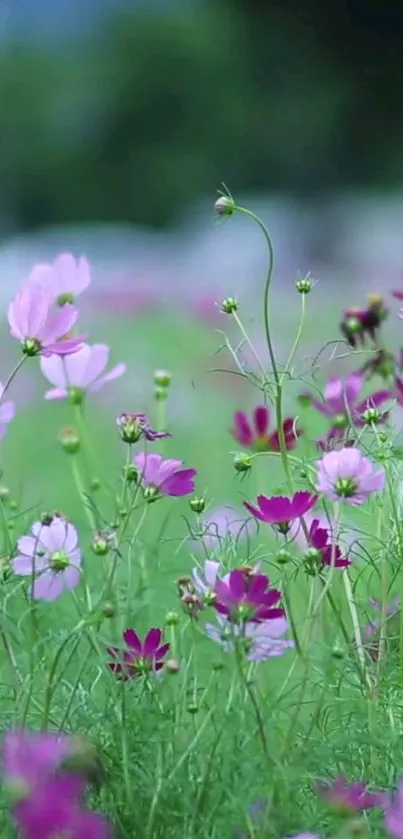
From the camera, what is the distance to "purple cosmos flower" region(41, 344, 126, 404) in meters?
0.58

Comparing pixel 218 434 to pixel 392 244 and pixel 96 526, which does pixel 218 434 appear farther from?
pixel 392 244

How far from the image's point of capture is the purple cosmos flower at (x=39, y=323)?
18.9 inches

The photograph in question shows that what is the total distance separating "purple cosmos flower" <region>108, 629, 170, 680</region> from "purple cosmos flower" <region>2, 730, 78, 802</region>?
0.08 meters

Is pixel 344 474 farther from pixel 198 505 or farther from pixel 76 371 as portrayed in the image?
pixel 76 371

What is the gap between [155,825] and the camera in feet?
1.33

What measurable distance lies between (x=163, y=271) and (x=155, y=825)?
120 inches

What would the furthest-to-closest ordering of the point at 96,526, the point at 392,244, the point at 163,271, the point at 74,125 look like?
1. the point at 74,125
2. the point at 392,244
3. the point at 163,271
4. the point at 96,526

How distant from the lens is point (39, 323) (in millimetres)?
481

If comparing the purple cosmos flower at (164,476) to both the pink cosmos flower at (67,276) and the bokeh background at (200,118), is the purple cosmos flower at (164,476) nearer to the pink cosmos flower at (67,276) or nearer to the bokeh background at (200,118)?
the pink cosmos flower at (67,276)

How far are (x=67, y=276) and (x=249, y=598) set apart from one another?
0.20 m

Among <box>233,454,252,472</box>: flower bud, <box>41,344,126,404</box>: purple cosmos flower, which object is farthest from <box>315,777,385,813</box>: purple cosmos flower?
<box>41,344,126,404</box>: purple cosmos flower

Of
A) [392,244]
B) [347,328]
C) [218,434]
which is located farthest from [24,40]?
[347,328]

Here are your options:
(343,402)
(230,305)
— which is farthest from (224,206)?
(343,402)

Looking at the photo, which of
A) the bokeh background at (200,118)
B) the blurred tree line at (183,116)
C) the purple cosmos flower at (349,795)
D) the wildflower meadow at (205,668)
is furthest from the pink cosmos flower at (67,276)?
the blurred tree line at (183,116)
